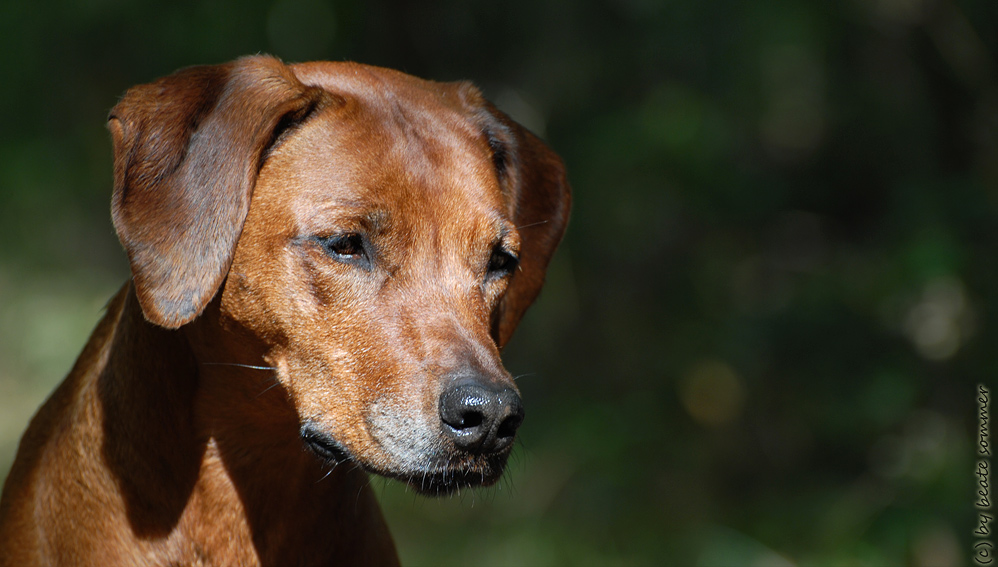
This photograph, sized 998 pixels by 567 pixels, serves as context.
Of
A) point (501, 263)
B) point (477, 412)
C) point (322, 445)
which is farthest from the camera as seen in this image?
point (501, 263)

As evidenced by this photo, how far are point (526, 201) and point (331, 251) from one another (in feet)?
2.69

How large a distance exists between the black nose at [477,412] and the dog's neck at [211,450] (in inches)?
14.7

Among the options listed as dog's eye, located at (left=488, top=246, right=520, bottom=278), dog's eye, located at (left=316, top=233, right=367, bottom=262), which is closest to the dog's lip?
dog's eye, located at (left=316, top=233, right=367, bottom=262)

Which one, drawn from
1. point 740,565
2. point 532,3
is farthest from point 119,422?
point 532,3

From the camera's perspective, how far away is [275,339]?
2.18 meters

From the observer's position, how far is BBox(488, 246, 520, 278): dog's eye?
A: 245 cm

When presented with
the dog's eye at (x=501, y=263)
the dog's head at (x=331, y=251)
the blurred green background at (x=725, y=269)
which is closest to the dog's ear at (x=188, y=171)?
the dog's head at (x=331, y=251)

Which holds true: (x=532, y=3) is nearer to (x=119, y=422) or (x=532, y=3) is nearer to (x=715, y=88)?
(x=715, y=88)

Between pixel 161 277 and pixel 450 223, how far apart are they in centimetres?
66

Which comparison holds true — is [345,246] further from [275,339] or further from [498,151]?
[498,151]

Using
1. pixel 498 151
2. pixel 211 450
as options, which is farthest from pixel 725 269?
pixel 211 450

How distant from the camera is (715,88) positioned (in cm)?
518

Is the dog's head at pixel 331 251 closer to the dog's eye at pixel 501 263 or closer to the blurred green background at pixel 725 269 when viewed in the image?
the dog's eye at pixel 501 263

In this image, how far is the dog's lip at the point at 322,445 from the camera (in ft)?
7.00
